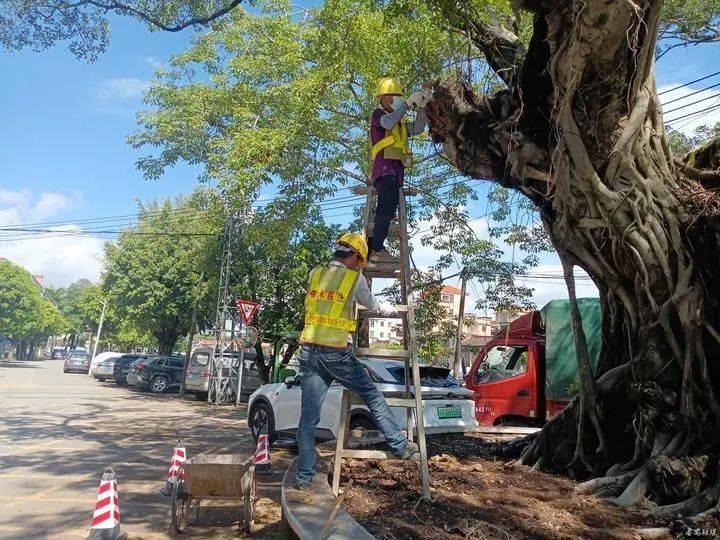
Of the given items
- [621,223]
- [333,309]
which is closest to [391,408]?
[333,309]

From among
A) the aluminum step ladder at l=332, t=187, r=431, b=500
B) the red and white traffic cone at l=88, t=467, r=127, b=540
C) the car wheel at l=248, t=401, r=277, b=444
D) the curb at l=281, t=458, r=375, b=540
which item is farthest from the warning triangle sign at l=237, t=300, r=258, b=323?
the red and white traffic cone at l=88, t=467, r=127, b=540

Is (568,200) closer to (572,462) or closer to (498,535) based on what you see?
(572,462)

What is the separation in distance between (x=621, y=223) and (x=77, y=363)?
133ft

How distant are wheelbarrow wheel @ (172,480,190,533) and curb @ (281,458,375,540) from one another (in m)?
1.02

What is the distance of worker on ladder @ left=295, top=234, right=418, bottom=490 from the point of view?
4.38 m

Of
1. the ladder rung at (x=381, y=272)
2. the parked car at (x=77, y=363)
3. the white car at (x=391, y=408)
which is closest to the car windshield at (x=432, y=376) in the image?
the white car at (x=391, y=408)

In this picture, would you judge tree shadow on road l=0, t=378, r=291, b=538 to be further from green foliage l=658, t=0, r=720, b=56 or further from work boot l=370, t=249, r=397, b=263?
green foliage l=658, t=0, r=720, b=56

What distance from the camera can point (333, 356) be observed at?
440 cm

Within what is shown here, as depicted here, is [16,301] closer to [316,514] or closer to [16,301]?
[16,301]

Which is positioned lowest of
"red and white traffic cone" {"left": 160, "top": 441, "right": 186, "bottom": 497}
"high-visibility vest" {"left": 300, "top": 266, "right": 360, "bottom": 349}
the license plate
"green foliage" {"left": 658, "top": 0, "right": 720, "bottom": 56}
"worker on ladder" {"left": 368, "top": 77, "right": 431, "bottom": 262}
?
"red and white traffic cone" {"left": 160, "top": 441, "right": 186, "bottom": 497}

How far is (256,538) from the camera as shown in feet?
16.1

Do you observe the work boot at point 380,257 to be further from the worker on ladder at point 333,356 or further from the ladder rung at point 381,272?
the worker on ladder at point 333,356

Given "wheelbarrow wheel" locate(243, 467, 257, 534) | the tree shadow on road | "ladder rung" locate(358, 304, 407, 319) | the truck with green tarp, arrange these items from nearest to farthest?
"ladder rung" locate(358, 304, 407, 319)
"wheelbarrow wheel" locate(243, 467, 257, 534)
the tree shadow on road
the truck with green tarp

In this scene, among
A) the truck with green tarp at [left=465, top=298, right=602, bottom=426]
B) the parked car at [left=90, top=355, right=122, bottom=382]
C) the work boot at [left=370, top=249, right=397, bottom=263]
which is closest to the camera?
the work boot at [left=370, top=249, right=397, bottom=263]
